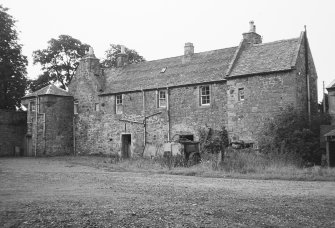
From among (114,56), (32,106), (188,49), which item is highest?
(114,56)

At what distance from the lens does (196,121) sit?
2733 cm

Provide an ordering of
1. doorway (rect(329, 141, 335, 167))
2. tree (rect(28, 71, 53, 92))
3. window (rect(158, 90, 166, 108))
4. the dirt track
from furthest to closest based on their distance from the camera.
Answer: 1. tree (rect(28, 71, 53, 92))
2. window (rect(158, 90, 166, 108))
3. doorway (rect(329, 141, 335, 167))
4. the dirt track

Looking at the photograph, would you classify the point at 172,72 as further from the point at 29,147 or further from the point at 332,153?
the point at 29,147

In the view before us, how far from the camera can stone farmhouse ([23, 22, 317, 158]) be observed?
24.2 m

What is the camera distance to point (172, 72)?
30.8 meters

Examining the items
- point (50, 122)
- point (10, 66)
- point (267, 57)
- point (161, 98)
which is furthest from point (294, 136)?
point (10, 66)

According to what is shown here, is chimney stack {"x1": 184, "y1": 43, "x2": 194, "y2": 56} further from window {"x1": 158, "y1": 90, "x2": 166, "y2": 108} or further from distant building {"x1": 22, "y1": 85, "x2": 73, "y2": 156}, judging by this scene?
distant building {"x1": 22, "y1": 85, "x2": 73, "y2": 156}

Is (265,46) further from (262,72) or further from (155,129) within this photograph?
(155,129)

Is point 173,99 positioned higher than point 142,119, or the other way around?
point 173,99

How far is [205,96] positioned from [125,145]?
888cm

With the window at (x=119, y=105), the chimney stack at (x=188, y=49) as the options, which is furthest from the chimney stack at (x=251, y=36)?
the window at (x=119, y=105)

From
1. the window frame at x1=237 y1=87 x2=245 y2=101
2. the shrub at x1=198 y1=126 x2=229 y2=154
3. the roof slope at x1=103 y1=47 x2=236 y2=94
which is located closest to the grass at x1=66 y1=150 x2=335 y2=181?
the shrub at x1=198 y1=126 x2=229 y2=154

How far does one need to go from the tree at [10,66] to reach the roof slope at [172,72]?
38.3ft

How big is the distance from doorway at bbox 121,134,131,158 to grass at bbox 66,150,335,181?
361 inches
